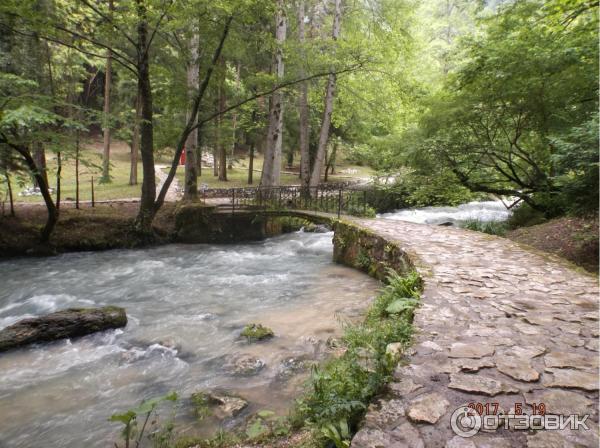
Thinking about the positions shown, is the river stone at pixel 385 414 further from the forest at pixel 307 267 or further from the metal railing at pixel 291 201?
the metal railing at pixel 291 201

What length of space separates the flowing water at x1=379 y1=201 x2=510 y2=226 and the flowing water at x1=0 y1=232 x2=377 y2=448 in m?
7.90

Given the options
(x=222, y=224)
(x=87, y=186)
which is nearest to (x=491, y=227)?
(x=222, y=224)

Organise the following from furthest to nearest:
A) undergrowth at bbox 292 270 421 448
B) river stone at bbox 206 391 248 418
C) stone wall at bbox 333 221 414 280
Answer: stone wall at bbox 333 221 414 280 → river stone at bbox 206 391 248 418 → undergrowth at bbox 292 270 421 448

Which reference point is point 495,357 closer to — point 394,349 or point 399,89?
point 394,349

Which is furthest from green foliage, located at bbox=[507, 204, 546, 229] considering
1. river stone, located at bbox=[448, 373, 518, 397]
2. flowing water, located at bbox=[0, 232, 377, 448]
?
river stone, located at bbox=[448, 373, 518, 397]

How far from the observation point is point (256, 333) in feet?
18.4

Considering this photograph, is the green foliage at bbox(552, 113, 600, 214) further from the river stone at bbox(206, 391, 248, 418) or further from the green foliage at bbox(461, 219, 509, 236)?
the river stone at bbox(206, 391, 248, 418)

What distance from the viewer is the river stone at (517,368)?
288cm

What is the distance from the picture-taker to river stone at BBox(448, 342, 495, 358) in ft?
10.5

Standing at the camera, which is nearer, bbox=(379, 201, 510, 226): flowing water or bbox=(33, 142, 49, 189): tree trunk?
bbox=(33, 142, 49, 189): tree trunk

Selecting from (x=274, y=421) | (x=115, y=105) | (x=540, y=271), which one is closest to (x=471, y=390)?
(x=274, y=421)

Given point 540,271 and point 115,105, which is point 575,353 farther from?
point 115,105

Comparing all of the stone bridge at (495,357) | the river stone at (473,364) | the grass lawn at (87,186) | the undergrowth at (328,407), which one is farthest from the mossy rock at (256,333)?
the grass lawn at (87,186)

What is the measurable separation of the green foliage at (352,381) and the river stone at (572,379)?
1148mm
